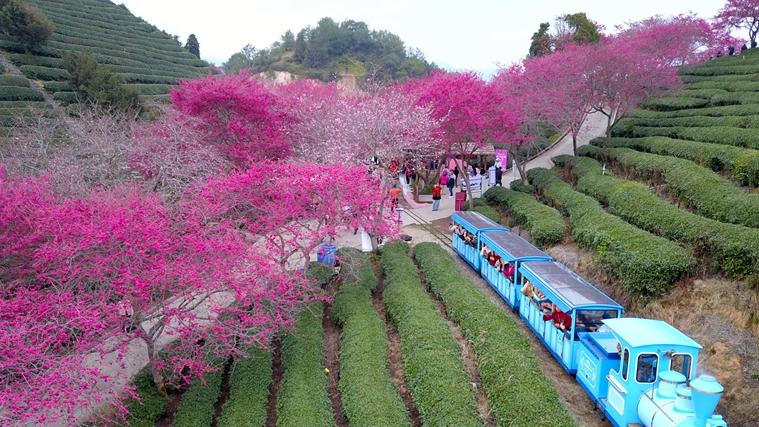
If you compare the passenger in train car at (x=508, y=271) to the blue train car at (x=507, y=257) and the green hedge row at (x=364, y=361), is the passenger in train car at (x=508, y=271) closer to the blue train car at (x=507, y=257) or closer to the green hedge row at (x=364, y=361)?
the blue train car at (x=507, y=257)

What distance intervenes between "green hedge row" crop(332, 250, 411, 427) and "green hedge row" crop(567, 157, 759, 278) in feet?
28.1

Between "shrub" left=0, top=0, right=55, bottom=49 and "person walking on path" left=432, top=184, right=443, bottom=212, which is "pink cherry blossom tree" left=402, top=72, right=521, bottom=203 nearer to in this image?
"person walking on path" left=432, top=184, right=443, bottom=212

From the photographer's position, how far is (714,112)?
24.4m

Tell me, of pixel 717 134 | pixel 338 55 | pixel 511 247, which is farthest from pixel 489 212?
pixel 338 55

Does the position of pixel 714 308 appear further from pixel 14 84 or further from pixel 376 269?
pixel 14 84

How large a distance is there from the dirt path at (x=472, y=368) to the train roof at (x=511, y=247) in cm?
255

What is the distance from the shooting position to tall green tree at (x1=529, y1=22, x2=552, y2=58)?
142 ft

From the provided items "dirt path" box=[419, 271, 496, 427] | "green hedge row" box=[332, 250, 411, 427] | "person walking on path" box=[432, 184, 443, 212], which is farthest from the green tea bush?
"person walking on path" box=[432, 184, 443, 212]

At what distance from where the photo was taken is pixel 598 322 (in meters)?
11.7

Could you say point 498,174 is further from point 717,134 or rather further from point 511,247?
point 511,247

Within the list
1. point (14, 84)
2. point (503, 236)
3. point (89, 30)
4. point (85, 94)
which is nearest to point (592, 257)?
point (503, 236)

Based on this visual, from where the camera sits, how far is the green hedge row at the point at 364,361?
33.9 feet

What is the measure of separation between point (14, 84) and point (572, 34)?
40652 mm

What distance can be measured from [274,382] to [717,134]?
771 inches
